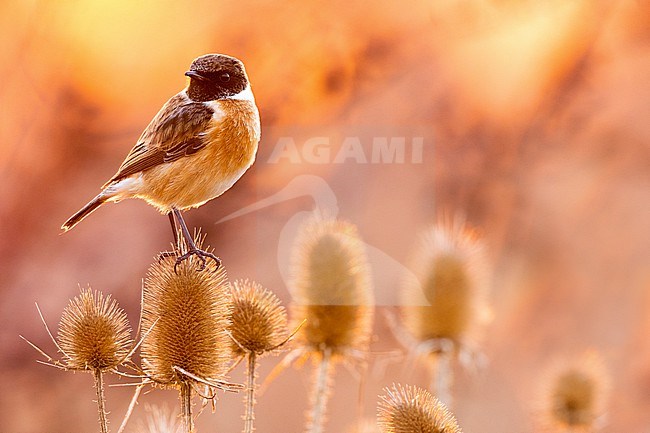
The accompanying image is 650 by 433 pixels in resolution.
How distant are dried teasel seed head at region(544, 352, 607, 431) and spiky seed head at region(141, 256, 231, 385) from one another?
Answer: 1293 mm

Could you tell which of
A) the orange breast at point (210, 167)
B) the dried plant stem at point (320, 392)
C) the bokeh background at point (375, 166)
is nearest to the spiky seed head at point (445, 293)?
the bokeh background at point (375, 166)

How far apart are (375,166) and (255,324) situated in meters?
1.53

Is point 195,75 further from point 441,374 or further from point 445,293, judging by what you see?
point 441,374

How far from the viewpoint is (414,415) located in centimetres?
98

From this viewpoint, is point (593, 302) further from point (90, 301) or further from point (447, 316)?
point (90, 301)

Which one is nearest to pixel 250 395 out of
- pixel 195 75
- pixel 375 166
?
→ pixel 195 75

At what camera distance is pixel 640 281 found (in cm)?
311

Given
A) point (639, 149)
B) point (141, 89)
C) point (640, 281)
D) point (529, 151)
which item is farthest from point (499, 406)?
point (141, 89)

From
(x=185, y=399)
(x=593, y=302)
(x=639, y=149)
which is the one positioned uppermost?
(x=639, y=149)

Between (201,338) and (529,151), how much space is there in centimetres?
214

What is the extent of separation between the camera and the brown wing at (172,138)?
1.42 m

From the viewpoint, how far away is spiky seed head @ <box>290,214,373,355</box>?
1652mm

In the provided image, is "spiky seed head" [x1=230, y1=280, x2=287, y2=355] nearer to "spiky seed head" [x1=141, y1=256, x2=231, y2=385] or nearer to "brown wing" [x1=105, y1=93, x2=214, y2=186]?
"spiky seed head" [x1=141, y1=256, x2=231, y2=385]

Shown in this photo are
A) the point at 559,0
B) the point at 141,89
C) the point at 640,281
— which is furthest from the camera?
the point at 640,281
